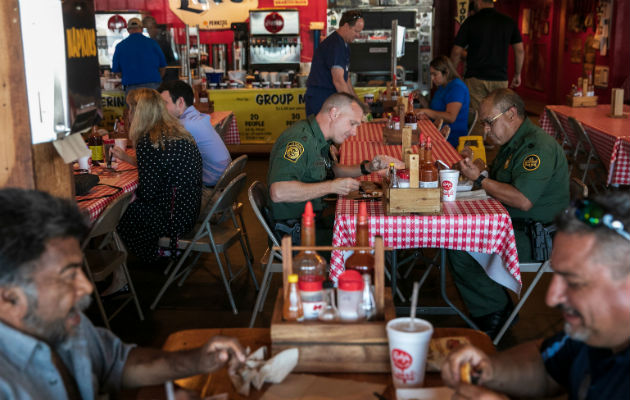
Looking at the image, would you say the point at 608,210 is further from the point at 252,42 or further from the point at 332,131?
the point at 252,42

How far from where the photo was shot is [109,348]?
1655 millimetres

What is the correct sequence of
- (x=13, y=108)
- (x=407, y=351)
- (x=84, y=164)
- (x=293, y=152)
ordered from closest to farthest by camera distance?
(x=407, y=351) → (x=13, y=108) → (x=293, y=152) → (x=84, y=164)

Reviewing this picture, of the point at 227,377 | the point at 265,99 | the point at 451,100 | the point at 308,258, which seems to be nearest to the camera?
the point at 227,377

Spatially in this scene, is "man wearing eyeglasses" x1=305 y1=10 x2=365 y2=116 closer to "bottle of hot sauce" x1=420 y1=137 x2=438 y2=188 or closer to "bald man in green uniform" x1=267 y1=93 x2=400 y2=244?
"bald man in green uniform" x1=267 y1=93 x2=400 y2=244

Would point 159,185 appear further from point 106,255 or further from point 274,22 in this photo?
Result: point 274,22

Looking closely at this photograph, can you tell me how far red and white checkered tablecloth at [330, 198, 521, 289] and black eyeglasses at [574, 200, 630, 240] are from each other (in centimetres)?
157

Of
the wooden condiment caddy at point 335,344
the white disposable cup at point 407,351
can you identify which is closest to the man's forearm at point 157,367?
the wooden condiment caddy at point 335,344

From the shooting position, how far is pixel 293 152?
3461mm

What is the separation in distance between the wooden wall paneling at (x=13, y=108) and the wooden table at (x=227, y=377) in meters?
0.78

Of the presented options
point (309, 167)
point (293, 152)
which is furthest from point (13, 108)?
point (309, 167)

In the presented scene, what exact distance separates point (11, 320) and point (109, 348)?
332mm

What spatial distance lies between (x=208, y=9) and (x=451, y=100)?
14.2 feet

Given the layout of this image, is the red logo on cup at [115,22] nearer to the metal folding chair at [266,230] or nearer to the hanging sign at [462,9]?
the hanging sign at [462,9]

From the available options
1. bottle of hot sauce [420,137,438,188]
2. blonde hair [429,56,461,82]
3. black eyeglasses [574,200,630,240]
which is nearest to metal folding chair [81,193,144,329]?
bottle of hot sauce [420,137,438,188]
